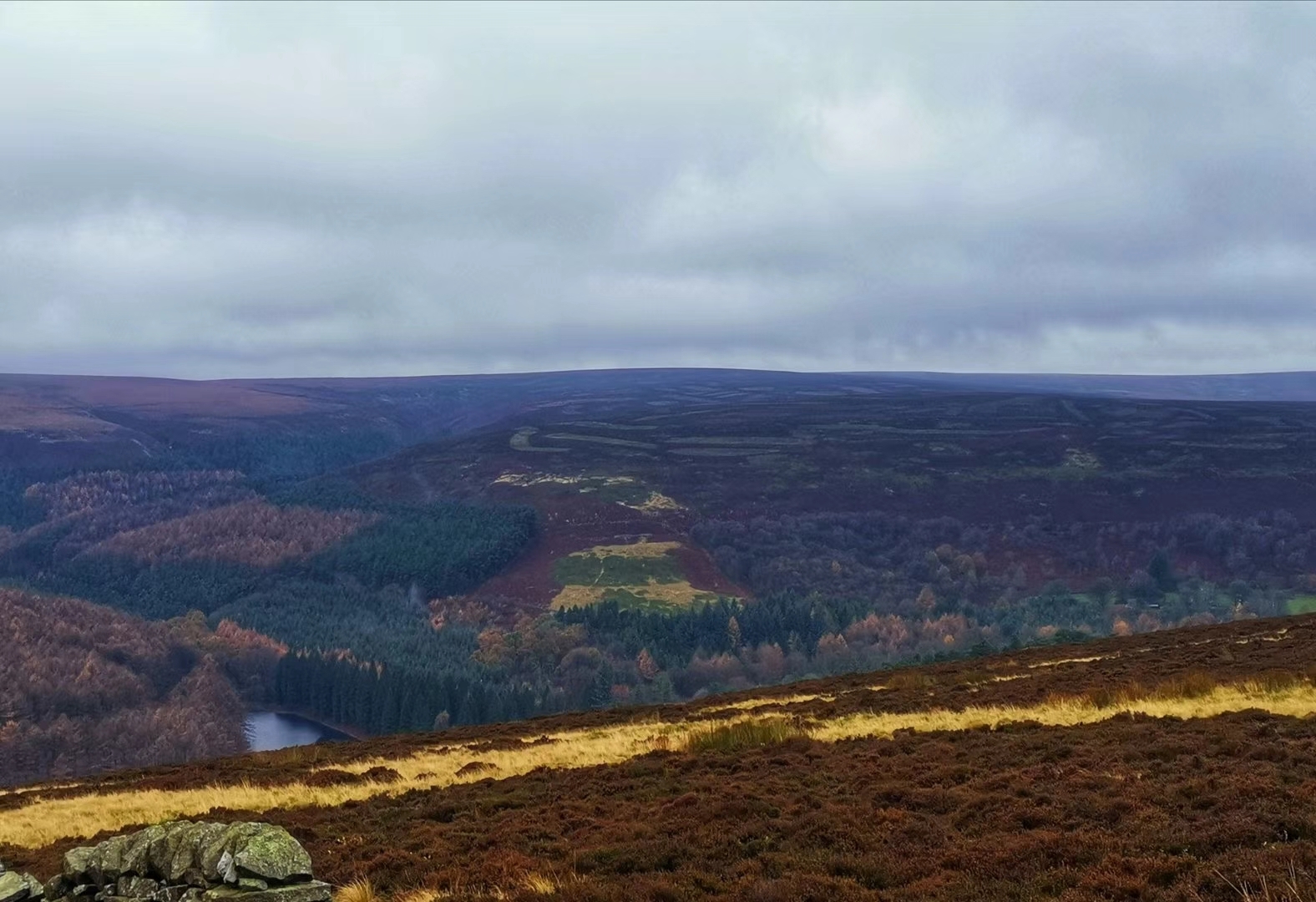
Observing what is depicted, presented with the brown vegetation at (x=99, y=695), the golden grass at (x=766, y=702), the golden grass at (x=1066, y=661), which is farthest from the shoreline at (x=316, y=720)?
the golden grass at (x=1066, y=661)

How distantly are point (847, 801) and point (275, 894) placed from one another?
1003 centimetres

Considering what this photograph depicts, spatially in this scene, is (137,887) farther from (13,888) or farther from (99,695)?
(99,695)

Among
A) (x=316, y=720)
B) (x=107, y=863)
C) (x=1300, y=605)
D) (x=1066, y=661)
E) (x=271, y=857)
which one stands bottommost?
(x=316, y=720)

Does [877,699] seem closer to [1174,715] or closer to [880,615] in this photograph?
[1174,715]

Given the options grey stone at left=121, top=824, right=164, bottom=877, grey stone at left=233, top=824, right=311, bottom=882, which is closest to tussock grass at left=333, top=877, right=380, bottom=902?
grey stone at left=233, top=824, right=311, bottom=882

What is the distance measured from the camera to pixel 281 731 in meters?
125

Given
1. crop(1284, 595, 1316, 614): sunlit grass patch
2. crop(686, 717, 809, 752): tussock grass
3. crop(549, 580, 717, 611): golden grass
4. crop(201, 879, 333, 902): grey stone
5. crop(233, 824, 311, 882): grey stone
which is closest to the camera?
crop(201, 879, 333, 902): grey stone

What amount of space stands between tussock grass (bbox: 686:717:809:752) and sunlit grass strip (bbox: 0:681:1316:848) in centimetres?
54

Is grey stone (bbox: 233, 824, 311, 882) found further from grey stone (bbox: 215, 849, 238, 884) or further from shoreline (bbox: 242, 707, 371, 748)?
shoreline (bbox: 242, 707, 371, 748)

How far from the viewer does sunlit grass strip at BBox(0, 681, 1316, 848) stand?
23.5 meters

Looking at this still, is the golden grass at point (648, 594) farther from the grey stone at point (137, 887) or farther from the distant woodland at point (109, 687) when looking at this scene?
the grey stone at point (137, 887)

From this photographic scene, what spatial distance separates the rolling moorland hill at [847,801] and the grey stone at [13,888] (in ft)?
14.4

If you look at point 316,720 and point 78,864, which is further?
point 316,720

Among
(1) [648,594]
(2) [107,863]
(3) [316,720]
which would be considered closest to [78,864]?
(2) [107,863]
